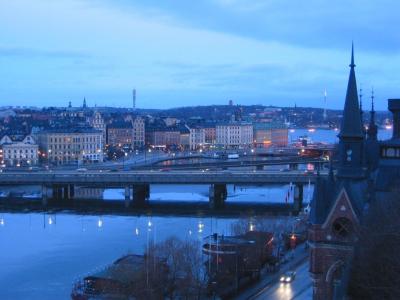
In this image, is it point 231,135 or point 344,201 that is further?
point 231,135

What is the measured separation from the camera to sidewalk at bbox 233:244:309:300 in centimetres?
2737

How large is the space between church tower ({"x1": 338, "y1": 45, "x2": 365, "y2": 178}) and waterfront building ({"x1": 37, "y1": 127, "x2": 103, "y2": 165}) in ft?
266

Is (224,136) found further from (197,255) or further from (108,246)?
(197,255)

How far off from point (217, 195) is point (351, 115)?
39.2m

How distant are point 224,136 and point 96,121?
97.9ft

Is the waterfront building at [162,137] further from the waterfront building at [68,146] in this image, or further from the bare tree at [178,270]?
the bare tree at [178,270]

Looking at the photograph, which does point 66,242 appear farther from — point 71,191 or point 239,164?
point 239,164

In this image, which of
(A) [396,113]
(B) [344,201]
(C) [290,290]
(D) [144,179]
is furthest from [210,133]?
(B) [344,201]

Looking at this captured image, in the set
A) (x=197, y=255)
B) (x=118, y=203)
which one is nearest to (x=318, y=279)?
(x=197, y=255)

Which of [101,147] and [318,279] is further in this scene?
[101,147]

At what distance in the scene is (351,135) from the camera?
2228cm

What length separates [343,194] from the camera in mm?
21250

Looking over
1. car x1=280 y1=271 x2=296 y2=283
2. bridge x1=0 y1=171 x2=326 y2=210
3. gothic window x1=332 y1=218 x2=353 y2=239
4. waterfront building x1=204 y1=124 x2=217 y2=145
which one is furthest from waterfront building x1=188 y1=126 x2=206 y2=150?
gothic window x1=332 y1=218 x2=353 y2=239

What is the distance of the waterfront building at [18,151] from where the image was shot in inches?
3863
